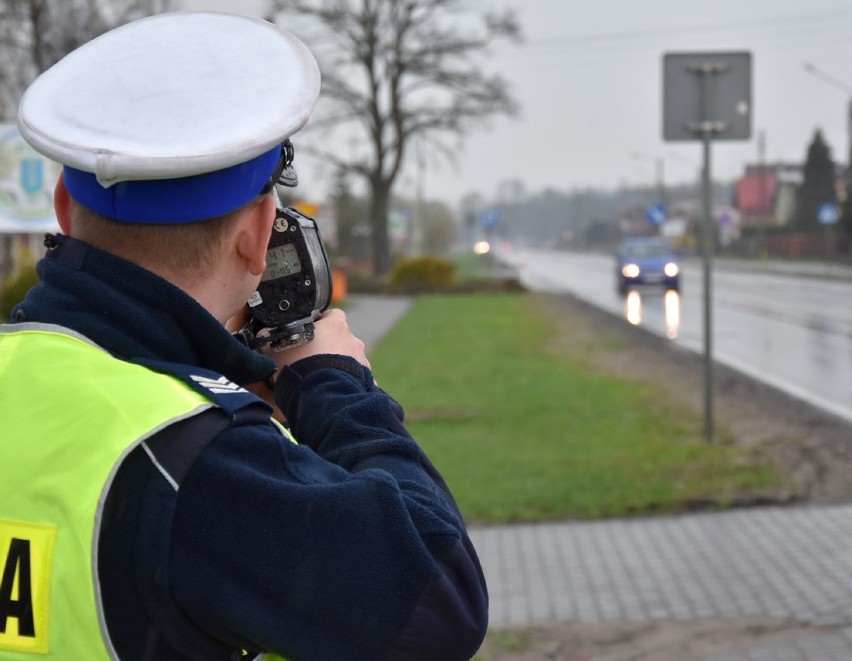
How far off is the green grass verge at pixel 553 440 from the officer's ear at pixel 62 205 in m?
5.64

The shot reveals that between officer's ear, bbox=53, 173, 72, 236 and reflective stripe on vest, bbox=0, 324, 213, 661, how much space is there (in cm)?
22

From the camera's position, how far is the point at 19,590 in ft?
4.42

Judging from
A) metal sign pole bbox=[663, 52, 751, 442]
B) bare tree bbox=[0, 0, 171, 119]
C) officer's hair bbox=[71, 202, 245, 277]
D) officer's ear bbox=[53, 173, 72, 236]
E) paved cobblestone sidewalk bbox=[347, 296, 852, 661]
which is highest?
bare tree bbox=[0, 0, 171, 119]

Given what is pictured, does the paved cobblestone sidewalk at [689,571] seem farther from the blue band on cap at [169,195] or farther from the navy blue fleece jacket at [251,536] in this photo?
the blue band on cap at [169,195]

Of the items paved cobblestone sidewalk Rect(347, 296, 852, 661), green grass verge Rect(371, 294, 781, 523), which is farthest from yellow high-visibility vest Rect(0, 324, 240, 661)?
green grass verge Rect(371, 294, 781, 523)

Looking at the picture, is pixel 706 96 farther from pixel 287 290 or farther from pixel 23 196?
pixel 23 196

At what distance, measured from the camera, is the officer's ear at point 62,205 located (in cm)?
154

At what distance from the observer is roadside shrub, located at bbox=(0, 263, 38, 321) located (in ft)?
69.7

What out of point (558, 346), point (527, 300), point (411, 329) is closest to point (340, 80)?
point (527, 300)

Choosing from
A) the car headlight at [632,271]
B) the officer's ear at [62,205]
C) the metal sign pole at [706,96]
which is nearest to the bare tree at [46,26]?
the metal sign pole at [706,96]

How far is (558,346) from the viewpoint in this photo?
61.0 ft

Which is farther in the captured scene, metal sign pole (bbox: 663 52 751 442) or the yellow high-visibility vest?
metal sign pole (bbox: 663 52 751 442)

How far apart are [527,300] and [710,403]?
24578mm

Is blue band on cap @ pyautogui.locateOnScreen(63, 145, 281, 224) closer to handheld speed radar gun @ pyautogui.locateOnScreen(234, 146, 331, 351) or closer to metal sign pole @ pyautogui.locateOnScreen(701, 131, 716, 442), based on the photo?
handheld speed radar gun @ pyautogui.locateOnScreen(234, 146, 331, 351)
